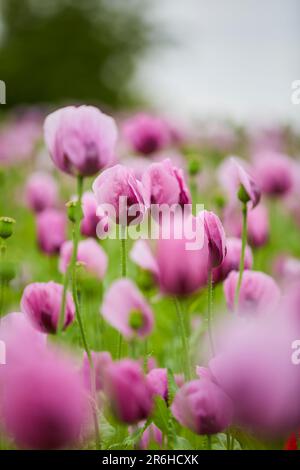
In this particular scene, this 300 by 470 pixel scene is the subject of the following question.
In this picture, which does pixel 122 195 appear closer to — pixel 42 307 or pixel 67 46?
pixel 42 307

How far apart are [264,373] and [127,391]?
9 cm

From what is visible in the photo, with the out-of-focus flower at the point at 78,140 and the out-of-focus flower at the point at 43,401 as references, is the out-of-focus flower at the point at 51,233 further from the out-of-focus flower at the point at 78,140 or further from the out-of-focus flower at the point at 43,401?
the out-of-focus flower at the point at 43,401

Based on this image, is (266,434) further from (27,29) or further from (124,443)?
(27,29)

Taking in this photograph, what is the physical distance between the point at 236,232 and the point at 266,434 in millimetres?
→ 551

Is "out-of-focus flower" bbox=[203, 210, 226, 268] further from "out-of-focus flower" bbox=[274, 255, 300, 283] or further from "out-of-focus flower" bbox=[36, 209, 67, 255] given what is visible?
"out-of-focus flower" bbox=[36, 209, 67, 255]

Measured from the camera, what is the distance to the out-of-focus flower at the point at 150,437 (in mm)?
586

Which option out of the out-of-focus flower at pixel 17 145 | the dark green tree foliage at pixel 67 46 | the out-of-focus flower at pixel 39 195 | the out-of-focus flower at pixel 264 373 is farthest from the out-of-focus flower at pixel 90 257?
the dark green tree foliage at pixel 67 46

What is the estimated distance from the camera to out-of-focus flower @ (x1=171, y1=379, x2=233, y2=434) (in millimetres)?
444

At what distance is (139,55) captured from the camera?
6152 millimetres

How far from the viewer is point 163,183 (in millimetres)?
566

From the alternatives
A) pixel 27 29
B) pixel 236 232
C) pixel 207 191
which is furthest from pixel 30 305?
pixel 27 29

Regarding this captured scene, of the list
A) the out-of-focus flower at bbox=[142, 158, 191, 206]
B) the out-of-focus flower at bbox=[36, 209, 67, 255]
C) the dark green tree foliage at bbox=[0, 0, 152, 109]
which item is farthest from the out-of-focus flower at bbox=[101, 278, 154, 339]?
the dark green tree foliage at bbox=[0, 0, 152, 109]

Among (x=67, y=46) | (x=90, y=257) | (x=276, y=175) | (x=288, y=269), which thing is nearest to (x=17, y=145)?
(x=276, y=175)

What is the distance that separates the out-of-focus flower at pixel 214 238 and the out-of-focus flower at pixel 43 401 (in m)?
0.18
